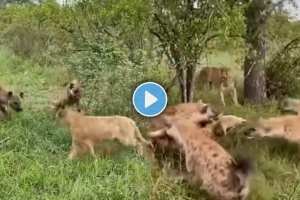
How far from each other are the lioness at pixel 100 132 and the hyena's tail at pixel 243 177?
175cm

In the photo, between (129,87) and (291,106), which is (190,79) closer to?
(129,87)

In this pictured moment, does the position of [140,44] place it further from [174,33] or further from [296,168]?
[296,168]

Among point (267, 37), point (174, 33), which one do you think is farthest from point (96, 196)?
point (267, 37)

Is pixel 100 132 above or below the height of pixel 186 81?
below

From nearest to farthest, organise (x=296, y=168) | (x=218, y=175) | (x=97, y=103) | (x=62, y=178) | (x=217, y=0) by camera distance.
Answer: (x=218, y=175) → (x=62, y=178) → (x=296, y=168) → (x=217, y=0) → (x=97, y=103)

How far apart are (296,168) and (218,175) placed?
156 cm

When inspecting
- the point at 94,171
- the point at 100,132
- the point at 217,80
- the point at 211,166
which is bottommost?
the point at 94,171

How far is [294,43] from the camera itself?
1240cm

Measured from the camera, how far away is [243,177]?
18.9 ft

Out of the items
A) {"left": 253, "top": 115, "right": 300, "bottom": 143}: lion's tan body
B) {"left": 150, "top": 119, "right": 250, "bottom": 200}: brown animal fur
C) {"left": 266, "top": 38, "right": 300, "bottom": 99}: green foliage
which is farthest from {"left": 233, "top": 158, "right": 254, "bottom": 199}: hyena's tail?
{"left": 266, "top": 38, "right": 300, "bottom": 99}: green foliage

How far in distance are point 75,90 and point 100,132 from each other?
2.37m

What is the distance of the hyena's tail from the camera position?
5.73 m

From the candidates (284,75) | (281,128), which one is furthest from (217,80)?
(281,128)

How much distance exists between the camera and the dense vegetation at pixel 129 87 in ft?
20.2
